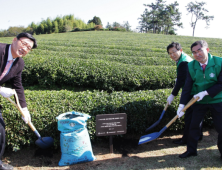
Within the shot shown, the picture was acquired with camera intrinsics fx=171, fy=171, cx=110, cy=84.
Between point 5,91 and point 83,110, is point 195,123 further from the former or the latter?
point 5,91

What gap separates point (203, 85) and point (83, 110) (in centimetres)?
226

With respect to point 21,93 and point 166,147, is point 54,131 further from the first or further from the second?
point 166,147

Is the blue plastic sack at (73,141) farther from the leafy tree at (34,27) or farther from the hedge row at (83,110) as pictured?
the leafy tree at (34,27)

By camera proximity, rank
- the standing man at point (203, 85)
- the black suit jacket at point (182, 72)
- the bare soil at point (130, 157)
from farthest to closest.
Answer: the black suit jacket at point (182, 72)
the bare soil at point (130, 157)
the standing man at point (203, 85)

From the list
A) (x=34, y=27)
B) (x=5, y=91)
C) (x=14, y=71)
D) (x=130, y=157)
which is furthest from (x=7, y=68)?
(x=34, y=27)

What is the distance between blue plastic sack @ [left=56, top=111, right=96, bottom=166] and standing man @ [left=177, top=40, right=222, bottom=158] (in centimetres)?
181

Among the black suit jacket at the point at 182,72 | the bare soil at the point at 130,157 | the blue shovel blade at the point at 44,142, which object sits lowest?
the bare soil at the point at 130,157

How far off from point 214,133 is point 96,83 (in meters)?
4.21

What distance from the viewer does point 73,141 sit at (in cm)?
295

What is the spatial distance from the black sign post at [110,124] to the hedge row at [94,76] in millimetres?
3431

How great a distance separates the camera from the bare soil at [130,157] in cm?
304

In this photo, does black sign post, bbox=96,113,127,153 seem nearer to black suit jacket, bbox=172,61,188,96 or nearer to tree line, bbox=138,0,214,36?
black suit jacket, bbox=172,61,188,96

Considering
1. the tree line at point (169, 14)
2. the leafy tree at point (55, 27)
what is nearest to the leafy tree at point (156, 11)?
the tree line at point (169, 14)

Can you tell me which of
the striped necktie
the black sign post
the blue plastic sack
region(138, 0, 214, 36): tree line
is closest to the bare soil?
the blue plastic sack
